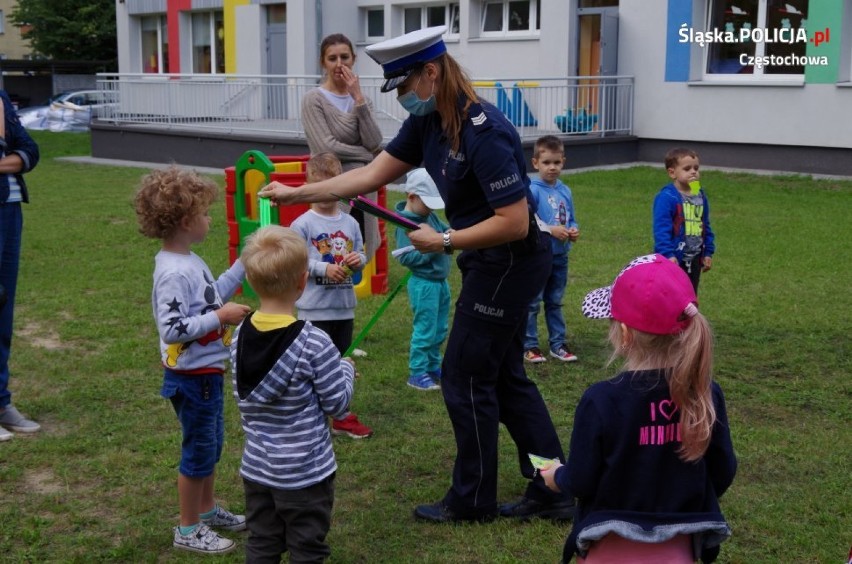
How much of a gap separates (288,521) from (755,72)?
1666cm

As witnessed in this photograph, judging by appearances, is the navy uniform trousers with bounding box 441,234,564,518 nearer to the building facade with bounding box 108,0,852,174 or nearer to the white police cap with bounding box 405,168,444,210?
the white police cap with bounding box 405,168,444,210

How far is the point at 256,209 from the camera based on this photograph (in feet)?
28.9

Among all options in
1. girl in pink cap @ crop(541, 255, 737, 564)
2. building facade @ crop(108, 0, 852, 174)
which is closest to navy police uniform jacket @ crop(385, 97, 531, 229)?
girl in pink cap @ crop(541, 255, 737, 564)

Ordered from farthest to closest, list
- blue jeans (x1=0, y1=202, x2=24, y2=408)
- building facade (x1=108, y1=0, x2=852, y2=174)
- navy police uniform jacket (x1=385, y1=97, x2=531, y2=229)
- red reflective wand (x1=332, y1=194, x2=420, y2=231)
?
building facade (x1=108, y1=0, x2=852, y2=174) → blue jeans (x1=0, y1=202, x2=24, y2=408) → red reflective wand (x1=332, y1=194, x2=420, y2=231) → navy police uniform jacket (x1=385, y1=97, x2=531, y2=229)

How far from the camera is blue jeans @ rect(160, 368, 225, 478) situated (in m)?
3.86

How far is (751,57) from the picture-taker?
18.0 meters

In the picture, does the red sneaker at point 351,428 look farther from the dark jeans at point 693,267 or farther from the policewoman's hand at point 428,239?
the dark jeans at point 693,267

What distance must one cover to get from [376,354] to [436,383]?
77cm

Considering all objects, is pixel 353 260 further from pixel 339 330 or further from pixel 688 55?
pixel 688 55

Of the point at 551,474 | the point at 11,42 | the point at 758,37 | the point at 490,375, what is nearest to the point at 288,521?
the point at 551,474

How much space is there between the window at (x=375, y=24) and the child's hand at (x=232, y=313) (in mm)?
21573

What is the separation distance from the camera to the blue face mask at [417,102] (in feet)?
12.8

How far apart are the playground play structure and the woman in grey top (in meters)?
0.72

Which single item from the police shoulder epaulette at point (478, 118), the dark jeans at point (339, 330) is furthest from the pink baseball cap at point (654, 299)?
the dark jeans at point (339, 330)
